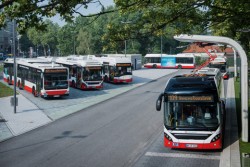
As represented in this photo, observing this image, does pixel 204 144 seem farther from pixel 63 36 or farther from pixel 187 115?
pixel 63 36

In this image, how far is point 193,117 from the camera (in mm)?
13109

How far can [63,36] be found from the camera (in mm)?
85625

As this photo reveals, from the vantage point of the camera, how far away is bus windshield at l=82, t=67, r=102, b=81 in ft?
108

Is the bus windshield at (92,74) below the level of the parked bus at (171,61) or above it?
below

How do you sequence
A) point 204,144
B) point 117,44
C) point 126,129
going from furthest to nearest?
point 126,129 < point 204,144 < point 117,44

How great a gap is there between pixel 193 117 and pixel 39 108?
13.9m

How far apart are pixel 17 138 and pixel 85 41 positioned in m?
65.5

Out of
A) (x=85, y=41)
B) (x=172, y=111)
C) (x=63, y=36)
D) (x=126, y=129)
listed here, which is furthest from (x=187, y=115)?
(x=63, y=36)

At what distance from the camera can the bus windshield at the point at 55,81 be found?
1066 inches

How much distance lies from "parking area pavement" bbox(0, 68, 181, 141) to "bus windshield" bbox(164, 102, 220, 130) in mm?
7892

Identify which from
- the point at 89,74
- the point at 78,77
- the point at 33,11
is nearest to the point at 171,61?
the point at 78,77

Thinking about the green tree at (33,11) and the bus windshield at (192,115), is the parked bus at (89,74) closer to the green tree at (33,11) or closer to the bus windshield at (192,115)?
the bus windshield at (192,115)

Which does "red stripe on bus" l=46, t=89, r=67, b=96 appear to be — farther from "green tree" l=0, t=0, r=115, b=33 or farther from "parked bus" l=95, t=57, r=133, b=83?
"green tree" l=0, t=0, r=115, b=33

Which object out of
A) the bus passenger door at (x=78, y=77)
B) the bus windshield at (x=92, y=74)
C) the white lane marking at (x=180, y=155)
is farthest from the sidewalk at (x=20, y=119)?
the bus passenger door at (x=78, y=77)
